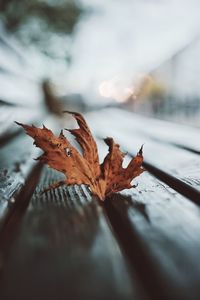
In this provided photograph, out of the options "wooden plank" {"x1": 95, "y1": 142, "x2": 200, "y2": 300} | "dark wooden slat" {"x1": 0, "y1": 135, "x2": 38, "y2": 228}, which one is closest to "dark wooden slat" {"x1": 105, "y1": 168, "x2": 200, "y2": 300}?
"wooden plank" {"x1": 95, "y1": 142, "x2": 200, "y2": 300}

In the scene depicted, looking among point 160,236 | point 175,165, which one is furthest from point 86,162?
point 175,165

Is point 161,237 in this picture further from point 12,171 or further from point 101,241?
point 12,171

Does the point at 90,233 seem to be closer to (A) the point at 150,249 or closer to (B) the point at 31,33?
(A) the point at 150,249

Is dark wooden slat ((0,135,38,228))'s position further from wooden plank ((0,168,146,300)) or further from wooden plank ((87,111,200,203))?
wooden plank ((87,111,200,203))

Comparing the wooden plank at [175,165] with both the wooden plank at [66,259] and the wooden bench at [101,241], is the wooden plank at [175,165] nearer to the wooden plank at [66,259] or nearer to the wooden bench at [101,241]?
the wooden bench at [101,241]

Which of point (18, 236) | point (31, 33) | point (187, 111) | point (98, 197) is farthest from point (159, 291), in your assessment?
point (31, 33)

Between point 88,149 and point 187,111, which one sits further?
point 187,111
